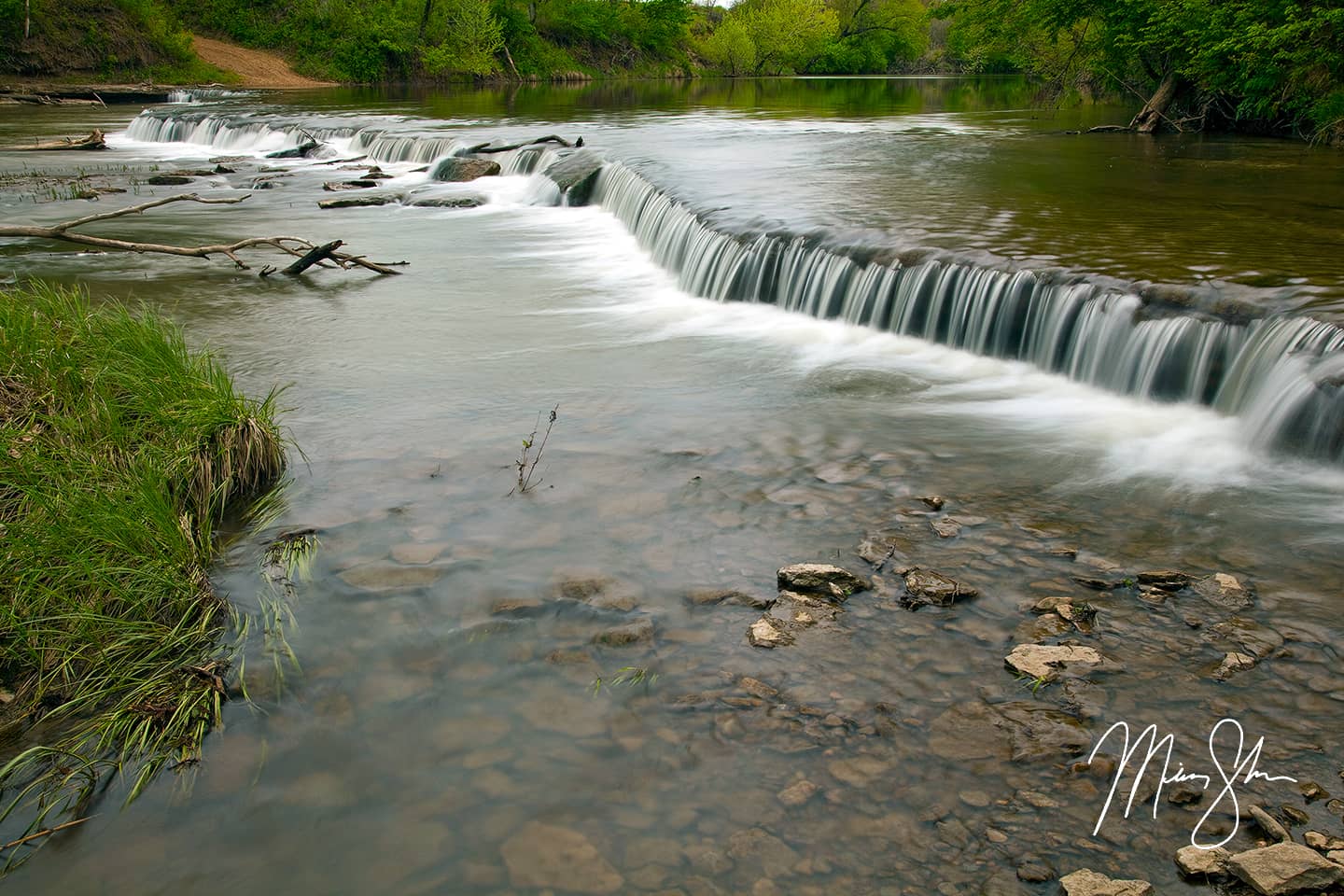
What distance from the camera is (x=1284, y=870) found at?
289 centimetres

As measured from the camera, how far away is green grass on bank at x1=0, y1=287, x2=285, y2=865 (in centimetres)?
378

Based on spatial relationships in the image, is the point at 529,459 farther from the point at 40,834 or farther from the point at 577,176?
the point at 577,176

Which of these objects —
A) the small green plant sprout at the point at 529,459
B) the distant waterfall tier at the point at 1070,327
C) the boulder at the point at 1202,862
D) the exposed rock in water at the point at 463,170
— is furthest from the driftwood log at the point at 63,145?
the boulder at the point at 1202,862

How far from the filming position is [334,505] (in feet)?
19.2

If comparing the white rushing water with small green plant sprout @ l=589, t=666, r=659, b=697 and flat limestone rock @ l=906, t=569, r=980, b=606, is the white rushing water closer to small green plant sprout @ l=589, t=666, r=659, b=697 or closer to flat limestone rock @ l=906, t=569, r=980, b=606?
flat limestone rock @ l=906, t=569, r=980, b=606

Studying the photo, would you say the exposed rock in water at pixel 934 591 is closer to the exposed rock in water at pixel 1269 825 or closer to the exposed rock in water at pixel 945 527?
the exposed rock in water at pixel 945 527

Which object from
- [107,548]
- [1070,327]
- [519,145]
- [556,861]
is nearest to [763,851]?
[556,861]

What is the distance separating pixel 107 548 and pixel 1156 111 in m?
24.4

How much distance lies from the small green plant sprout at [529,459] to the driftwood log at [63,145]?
23.5 metres

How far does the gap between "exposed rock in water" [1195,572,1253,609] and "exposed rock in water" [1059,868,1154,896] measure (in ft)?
6.83

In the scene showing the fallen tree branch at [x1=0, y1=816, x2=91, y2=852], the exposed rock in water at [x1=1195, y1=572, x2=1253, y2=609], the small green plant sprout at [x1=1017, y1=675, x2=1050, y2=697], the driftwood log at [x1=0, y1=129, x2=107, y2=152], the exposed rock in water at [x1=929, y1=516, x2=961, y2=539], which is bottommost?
the fallen tree branch at [x1=0, y1=816, x2=91, y2=852]

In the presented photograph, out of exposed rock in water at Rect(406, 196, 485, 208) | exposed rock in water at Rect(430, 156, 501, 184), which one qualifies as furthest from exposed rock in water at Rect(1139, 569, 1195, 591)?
exposed rock in water at Rect(430, 156, 501, 184)

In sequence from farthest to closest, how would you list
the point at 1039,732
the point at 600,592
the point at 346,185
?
1. the point at 346,185
2. the point at 600,592
3. the point at 1039,732

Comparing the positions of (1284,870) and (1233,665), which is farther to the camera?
(1233,665)
